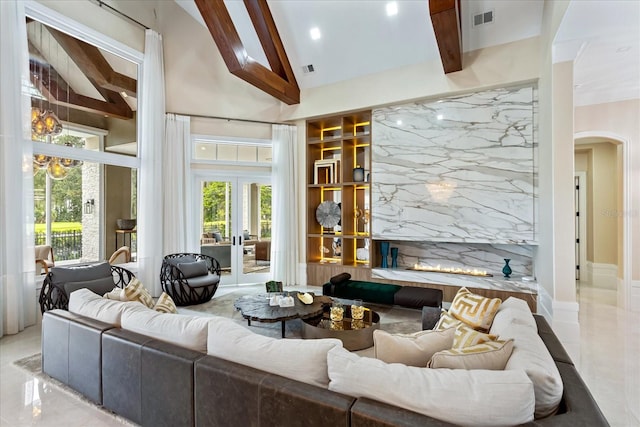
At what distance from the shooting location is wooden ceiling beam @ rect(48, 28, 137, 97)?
4.62 m

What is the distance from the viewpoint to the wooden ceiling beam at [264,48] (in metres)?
4.57

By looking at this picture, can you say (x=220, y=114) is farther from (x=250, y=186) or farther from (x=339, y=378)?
(x=339, y=378)

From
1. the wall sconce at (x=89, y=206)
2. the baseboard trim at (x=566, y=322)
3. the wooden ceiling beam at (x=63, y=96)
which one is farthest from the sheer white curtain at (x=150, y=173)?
the baseboard trim at (x=566, y=322)

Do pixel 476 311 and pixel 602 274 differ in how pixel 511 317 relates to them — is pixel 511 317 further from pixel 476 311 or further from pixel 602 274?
pixel 602 274

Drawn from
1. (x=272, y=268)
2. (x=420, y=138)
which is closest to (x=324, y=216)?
(x=272, y=268)

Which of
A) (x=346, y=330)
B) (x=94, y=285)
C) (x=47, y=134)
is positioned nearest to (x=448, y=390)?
(x=346, y=330)

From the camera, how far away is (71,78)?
15.5 ft

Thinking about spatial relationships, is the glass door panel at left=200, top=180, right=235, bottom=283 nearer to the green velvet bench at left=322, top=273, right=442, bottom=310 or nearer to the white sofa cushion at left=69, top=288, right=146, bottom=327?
the green velvet bench at left=322, top=273, right=442, bottom=310

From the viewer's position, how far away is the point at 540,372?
49.6 inches

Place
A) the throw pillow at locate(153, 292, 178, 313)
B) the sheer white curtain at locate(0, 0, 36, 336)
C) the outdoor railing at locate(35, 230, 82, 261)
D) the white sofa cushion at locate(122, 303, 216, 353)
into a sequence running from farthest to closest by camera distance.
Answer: the outdoor railing at locate(35, 230, 82, 261)
the sheer white curtain at locate(0, 0, 36, 336)
the throw pillow at locate(153, 292, 178, 313)
the white sofa cushion at locate(122, 303, 216, 353)

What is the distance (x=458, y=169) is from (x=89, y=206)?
575cm

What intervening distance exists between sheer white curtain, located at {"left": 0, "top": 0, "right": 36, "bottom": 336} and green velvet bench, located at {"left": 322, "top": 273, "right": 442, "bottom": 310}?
3694mm

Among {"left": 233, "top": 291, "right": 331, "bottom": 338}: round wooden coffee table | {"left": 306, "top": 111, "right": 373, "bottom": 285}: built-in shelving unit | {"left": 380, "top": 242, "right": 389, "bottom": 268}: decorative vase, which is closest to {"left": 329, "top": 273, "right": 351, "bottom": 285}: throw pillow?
{"left": 233, "top": 291, "right": 331, "bottom": 338}: round wooden coffee table

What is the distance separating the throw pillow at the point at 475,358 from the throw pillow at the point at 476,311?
3.02 feet
